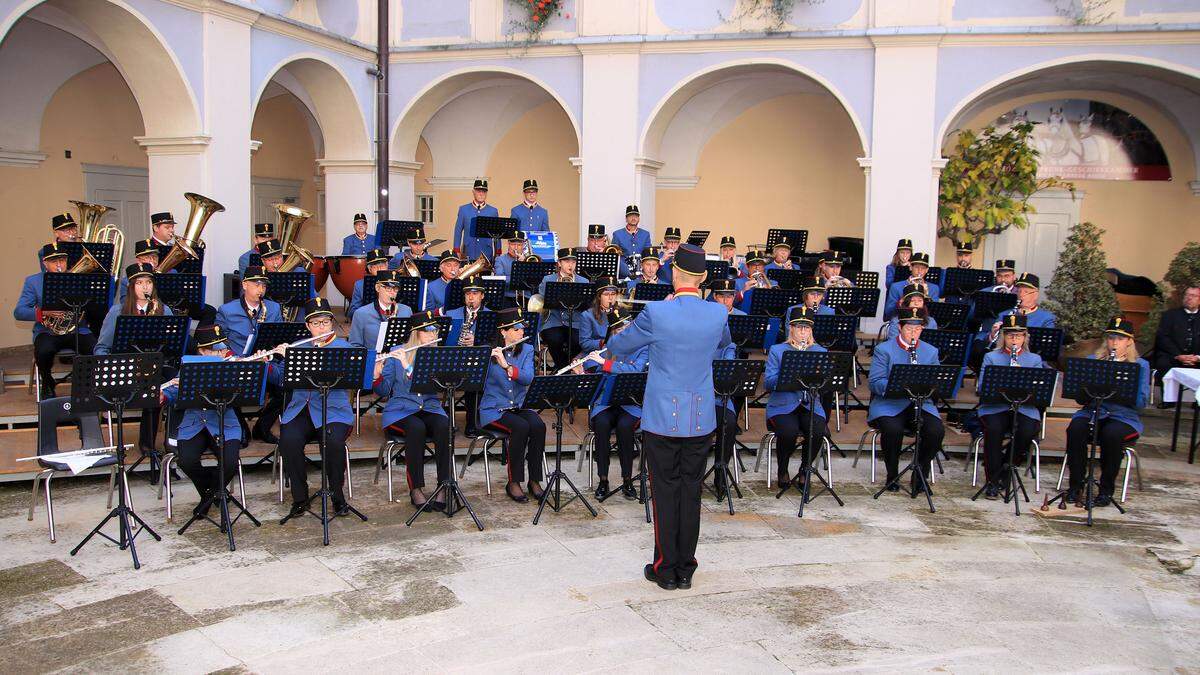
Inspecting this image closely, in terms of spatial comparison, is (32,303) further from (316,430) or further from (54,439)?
(316,430)

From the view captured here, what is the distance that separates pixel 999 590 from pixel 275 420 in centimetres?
683

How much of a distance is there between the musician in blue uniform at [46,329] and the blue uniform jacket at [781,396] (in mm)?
6949

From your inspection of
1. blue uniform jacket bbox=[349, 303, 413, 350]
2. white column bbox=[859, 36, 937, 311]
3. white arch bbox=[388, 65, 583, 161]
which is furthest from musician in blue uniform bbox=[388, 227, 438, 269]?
white column bbox=[859, 36, 937, 311]

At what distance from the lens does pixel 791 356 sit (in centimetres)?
909

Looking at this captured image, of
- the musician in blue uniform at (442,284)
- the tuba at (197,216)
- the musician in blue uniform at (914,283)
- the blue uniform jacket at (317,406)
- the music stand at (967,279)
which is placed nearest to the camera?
the blue uniform jacket at (317,406)

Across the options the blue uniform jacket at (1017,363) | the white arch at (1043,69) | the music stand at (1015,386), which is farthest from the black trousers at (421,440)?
the white arch at (1043,69)

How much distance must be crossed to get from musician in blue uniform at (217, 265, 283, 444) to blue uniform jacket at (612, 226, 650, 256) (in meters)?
6.23

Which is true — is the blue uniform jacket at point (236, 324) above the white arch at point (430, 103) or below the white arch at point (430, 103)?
below

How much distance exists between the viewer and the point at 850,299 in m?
12.4

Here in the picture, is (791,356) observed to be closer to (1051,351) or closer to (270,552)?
(1051,351)

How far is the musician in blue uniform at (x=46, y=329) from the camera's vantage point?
34.1 ft

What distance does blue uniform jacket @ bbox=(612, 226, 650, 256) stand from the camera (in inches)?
604

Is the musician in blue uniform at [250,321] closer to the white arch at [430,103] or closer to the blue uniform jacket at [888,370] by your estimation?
the blue uniform jacket at [888,370]

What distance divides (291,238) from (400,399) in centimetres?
581
